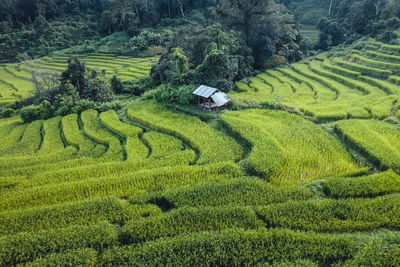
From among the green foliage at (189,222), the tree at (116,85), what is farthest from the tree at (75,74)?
the green foliage at (189,222)

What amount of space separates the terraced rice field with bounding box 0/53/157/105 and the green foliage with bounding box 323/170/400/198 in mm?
25404

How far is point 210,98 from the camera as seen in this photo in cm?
1786

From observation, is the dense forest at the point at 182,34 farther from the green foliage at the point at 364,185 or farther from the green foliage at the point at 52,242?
the green foliage at the point at 52,242

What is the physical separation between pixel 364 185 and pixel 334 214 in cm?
228

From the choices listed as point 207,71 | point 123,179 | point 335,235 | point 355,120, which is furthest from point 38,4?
point 335,235

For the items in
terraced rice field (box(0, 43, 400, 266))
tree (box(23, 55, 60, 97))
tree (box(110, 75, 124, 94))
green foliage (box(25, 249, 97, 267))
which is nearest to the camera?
green foliage (box(25, 249, 97, 267))

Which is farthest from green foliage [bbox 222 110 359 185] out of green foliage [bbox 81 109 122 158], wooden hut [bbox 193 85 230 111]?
green foliage [bbox 81 109 122 158]

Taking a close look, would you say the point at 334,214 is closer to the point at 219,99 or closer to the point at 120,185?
the point at 120,185

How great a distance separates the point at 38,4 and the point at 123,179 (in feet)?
194

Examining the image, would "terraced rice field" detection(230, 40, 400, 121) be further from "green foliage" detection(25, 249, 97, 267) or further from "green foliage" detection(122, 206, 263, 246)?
"green foliage" detection(25, 249, 97, 267)

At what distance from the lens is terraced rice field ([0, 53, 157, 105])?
105 ft

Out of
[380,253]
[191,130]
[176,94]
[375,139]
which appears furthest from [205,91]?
[380,253]

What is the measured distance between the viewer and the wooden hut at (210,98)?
17.1m

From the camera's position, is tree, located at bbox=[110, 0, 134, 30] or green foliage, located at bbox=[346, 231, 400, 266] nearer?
green foliage, located at bbox=[346, 231, 400, 266]
